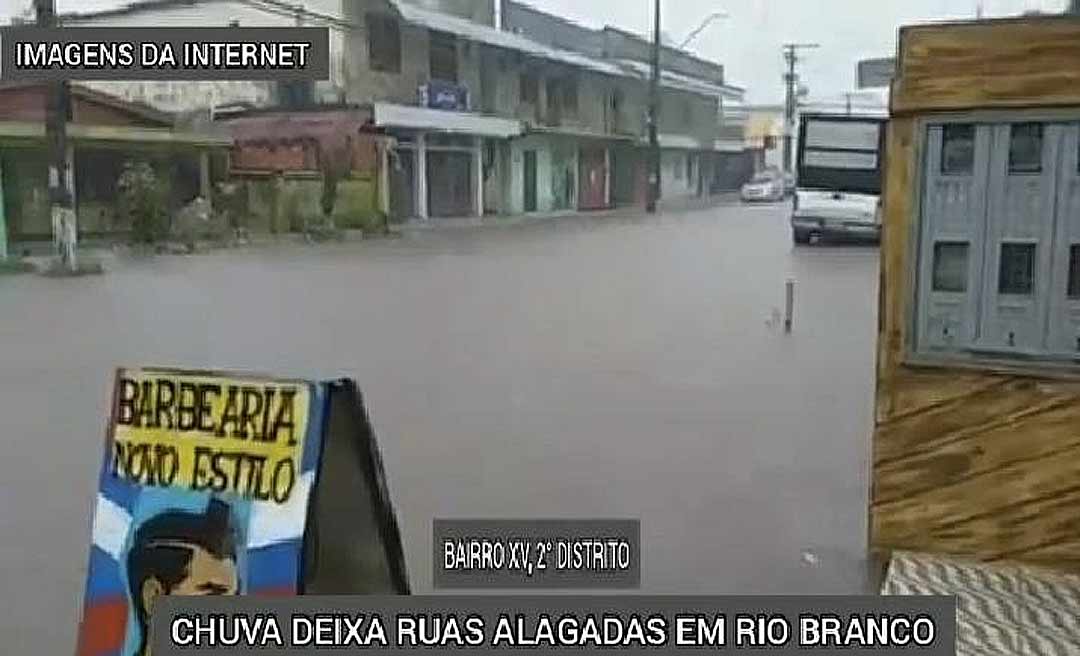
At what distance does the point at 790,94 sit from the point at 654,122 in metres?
0.26

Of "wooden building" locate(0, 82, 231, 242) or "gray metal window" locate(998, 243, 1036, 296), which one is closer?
"gray metal window" locate(998, 243, 1036, 296)

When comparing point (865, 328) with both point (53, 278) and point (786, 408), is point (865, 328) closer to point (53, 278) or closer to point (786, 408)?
point (786, 408)

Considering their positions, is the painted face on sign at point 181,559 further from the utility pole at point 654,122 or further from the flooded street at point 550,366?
the utility pole at point 654,122

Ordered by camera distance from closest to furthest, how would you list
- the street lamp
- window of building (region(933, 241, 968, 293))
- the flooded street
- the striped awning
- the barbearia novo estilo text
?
the barbearia novo estilo text, the striped awning, window of building (region(933, 241, 968, 293)), the flooded street, the street lamp

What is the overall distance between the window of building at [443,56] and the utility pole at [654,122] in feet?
1.20

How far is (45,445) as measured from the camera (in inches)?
76.5

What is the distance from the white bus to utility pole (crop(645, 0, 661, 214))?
0.27 meters

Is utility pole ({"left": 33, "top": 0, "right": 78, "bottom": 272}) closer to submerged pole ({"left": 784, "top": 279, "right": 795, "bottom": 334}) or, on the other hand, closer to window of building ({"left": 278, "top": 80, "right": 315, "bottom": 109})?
window of building ({"left": 278, "top": 80, "right": 315, "bottom": 109})

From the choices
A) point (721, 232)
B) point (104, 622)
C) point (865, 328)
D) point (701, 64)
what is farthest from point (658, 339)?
point (104, 622)

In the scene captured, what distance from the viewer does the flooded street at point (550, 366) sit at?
1862 mm

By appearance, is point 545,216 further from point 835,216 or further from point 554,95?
point 835,216

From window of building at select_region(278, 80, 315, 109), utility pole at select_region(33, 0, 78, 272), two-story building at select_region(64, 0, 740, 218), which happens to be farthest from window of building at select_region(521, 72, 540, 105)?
utility pole at select_region(33, 0, 78, 272)

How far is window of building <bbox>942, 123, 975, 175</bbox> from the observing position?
1.68 meters

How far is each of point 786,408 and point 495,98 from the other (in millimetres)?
782
